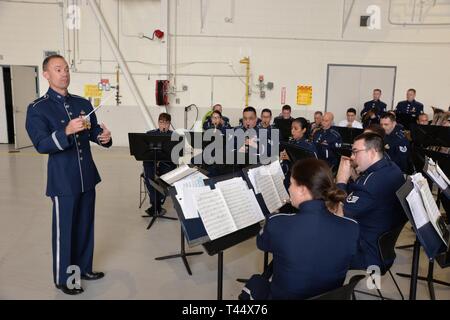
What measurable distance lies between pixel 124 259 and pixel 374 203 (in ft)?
8.35

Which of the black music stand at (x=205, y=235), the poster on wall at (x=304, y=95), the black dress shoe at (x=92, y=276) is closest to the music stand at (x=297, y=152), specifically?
the black music stand at (x=205, y=235)

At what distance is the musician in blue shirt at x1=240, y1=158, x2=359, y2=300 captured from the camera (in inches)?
71.0

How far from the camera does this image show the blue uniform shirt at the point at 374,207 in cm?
275

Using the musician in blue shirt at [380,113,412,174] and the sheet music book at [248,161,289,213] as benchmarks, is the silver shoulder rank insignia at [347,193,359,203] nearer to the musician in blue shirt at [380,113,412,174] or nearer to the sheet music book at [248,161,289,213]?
the sheet music book at [248,161,289,213]

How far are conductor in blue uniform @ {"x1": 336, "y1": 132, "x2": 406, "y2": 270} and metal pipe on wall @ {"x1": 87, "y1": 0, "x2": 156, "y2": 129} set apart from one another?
346 inches

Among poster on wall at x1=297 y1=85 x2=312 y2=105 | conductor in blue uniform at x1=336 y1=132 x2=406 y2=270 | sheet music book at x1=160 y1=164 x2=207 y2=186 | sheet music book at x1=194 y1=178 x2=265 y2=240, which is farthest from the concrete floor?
poster on wall at x1=297 y1=85 x2=312 y2=105

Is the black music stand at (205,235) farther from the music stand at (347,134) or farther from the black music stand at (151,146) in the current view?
the music stand at (347,134)

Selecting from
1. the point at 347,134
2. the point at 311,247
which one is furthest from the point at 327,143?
the point at 311,247

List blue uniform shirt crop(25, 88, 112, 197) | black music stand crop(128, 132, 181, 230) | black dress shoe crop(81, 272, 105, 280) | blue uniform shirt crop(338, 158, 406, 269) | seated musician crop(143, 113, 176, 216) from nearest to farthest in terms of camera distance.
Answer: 1. blue uniform shirt crop(338, 158, 406, 269)
2. blue uniform shirt crop(25, 88, 112, 197)
3. black dress shoe crop(81, 272, 105, 280)
4. black music stand crop(128, 132, 181, 230)
5. seated musician crop(143, 113, 176, 216)

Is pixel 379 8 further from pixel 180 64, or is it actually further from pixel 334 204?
pixel 334 204

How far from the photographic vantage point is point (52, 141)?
114 inches

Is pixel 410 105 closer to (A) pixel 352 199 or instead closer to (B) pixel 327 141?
(B) pixel 327 141

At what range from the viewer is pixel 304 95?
11.1 meters

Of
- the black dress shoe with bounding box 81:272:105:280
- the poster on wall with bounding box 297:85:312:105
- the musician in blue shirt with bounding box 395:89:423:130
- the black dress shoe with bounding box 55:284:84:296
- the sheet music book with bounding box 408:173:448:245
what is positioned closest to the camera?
the sheet music book with bounding box 408:173:448:245
